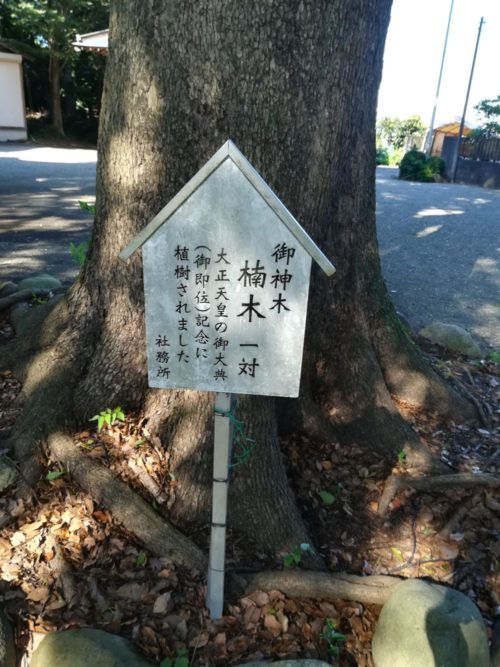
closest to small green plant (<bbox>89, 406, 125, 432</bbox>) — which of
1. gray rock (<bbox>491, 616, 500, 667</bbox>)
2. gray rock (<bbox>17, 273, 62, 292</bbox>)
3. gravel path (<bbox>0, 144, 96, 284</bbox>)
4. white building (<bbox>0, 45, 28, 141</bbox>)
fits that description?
gray rock (<bbox>491, 616, 500, 667</bbox>)

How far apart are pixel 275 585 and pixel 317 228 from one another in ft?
6.25

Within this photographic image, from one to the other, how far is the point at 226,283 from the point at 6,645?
172cm

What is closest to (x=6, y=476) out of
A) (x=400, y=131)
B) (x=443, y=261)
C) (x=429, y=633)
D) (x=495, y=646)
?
(x=429, y=633)

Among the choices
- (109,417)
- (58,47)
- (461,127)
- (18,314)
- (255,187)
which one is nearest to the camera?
(255,187)

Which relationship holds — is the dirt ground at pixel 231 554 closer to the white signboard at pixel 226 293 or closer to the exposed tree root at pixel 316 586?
the exposed tree root at pixel 316 586

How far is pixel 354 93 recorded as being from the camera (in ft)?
9.41

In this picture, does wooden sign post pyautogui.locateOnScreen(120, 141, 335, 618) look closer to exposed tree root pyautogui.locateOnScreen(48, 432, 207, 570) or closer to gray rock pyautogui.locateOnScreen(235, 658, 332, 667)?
exposed tree root pyautogui.locateOnScreen(48, 432, 207, 570)

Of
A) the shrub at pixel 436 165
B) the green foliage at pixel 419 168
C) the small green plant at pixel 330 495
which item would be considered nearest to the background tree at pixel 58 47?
the green foliage at pixel 419 168

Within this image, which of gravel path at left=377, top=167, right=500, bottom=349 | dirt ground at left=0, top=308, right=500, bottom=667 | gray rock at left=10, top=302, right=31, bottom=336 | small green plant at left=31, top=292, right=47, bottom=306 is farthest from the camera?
gravel path at left=377, top=167, right=500, bottom=349

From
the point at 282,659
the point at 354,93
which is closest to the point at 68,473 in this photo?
the point at 282,659

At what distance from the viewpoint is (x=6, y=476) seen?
2709 millimetres

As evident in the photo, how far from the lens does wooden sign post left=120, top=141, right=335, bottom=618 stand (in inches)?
63.8

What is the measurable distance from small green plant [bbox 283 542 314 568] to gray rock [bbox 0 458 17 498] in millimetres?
1496

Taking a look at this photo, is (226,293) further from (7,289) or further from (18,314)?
(7,289)
